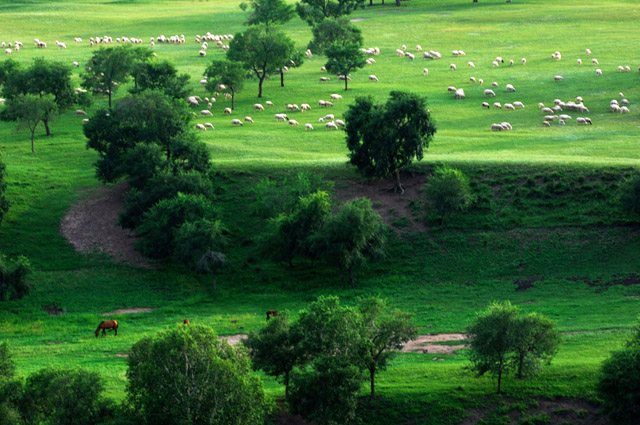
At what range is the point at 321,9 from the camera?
156000 millimetres

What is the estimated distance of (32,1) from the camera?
625 feet

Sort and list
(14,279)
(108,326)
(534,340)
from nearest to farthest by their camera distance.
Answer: (534,340)
(108,326)
(14,279)

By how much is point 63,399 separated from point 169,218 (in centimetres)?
2943

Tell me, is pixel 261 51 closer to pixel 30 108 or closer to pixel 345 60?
pixel 345 60

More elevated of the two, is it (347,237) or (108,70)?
(108,70)

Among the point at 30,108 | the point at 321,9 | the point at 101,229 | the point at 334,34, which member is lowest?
the point at 101,229

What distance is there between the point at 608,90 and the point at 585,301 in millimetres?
55505

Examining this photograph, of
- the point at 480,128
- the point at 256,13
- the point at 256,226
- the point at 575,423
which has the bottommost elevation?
the point at 575,423

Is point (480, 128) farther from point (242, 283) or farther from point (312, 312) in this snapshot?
point (312, 312)

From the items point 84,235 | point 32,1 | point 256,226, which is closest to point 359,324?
point 256,226

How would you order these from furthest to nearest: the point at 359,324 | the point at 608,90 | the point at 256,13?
the point at 256,13, the point at 608,90, the point at 359,324

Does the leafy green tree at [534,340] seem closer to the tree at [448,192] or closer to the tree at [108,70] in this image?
the tree at [448,192]

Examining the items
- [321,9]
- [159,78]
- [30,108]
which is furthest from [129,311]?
[321,9]

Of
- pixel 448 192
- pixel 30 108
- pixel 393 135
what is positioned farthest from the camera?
pixel 30 108
